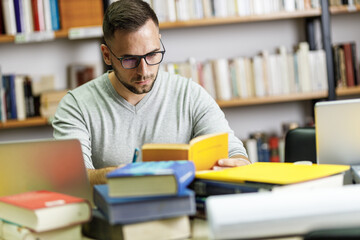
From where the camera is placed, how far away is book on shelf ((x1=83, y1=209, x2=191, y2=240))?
3.69 ft

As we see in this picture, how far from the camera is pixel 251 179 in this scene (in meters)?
1.20

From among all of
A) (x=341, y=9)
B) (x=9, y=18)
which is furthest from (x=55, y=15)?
(x=341, y=9)

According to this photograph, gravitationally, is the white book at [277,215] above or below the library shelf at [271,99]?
below

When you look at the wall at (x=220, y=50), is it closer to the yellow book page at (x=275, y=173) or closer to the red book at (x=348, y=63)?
the red book at (x=348, y=63)

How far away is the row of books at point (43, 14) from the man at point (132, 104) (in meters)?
1.02

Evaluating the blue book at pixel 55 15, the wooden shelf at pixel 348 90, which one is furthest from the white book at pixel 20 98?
the wooden shelf at pixel 348 90

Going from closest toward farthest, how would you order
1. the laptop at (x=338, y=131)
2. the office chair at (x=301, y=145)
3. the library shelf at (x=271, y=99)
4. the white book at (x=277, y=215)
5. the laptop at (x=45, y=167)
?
the white book at (x=277, y=215)
the laptop at (x=45, y=167)
the laptop at (x=338, y=131)
the office chair at (x=301, y=145)
the library shelf at (x=271, y=99)

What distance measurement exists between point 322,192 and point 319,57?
2.35 m

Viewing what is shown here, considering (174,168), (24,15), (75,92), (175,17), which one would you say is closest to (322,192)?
(174,168)

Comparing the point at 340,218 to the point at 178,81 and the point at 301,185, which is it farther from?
Result: the point at 178,81

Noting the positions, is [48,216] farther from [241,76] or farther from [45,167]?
[241,76]

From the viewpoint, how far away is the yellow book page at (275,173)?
Result: 46.6 inches

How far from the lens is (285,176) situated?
1.21m

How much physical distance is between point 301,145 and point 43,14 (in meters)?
1.76
